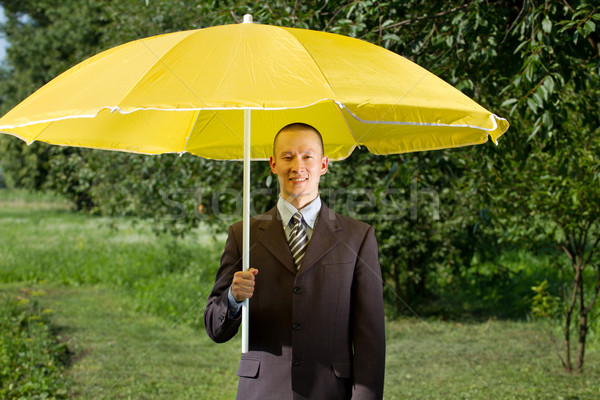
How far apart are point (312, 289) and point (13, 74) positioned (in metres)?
17.5

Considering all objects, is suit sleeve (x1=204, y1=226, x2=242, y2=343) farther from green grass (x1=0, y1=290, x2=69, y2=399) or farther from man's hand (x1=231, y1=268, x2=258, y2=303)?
green grass (x1=0, y1=290, x2=69, y2=399)

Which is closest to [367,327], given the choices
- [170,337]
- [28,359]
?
[28,359]

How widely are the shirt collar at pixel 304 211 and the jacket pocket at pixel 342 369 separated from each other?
1.66 ft

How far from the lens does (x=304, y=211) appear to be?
2.29m

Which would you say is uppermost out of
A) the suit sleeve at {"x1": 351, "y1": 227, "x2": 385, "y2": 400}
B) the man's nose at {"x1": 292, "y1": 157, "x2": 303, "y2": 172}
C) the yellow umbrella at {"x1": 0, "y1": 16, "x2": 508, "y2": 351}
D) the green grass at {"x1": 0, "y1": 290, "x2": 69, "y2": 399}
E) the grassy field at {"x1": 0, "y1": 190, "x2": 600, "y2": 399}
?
the yellow umbrella at {"x1": 0, "y1": 16, "x2": 508, "y2": 351}

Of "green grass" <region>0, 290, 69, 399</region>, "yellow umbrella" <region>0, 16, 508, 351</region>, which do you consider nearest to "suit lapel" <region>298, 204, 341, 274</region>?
"yellow umbrella" <region>0, 16, 508, 351</region>

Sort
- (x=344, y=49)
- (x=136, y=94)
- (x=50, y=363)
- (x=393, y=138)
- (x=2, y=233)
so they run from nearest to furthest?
(x=136, y=94) < (x=344, y=49) < (x=393, y=138) < (x=50, y=363) < (x=2, y=233)

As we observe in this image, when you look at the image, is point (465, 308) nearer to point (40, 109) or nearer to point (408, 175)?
→ point (408, 175)

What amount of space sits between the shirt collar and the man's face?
1.8 inches

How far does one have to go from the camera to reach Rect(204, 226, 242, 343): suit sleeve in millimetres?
2251

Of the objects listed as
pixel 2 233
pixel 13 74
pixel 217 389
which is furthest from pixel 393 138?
pixel 13 74

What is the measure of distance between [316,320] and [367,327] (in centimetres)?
19

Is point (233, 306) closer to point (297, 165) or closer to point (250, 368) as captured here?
point (250, 368)

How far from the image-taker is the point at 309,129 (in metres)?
2.25
